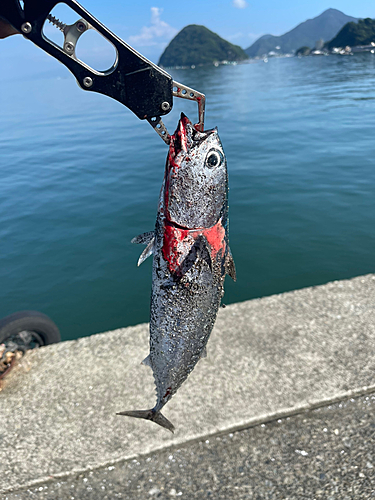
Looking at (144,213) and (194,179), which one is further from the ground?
(194,179)

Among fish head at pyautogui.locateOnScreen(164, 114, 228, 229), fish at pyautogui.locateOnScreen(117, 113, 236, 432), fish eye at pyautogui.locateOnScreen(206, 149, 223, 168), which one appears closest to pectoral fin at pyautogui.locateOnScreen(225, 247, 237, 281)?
fish at pyautogui.locateOnScreen(117, 113, 236, 432)

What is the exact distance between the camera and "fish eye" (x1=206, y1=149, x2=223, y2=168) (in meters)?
1.92

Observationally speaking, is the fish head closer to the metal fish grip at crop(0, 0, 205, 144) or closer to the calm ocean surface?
the metal fish grip at crop(0, 0, 205, 144)

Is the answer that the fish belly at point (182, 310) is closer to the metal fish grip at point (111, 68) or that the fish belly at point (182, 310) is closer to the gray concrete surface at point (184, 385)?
the metal fish grip at point (111, 68)

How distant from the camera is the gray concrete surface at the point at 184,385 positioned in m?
4.21

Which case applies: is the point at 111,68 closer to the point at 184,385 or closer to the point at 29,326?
the point at 184,385

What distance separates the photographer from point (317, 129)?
2180 centimetres

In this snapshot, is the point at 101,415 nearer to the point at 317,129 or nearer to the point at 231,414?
the point at 231,414

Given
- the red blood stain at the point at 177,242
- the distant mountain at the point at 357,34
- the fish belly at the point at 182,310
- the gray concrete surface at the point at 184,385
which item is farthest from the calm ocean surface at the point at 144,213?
the distant mountain at the point at 357,34

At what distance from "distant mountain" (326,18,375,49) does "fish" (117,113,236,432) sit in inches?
7653

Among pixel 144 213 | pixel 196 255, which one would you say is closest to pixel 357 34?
pixel 144 213

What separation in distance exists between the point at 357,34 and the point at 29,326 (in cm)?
19910

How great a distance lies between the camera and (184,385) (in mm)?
4832

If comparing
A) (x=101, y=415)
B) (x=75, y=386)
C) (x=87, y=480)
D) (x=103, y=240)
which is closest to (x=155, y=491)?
(x=87, y=480)
